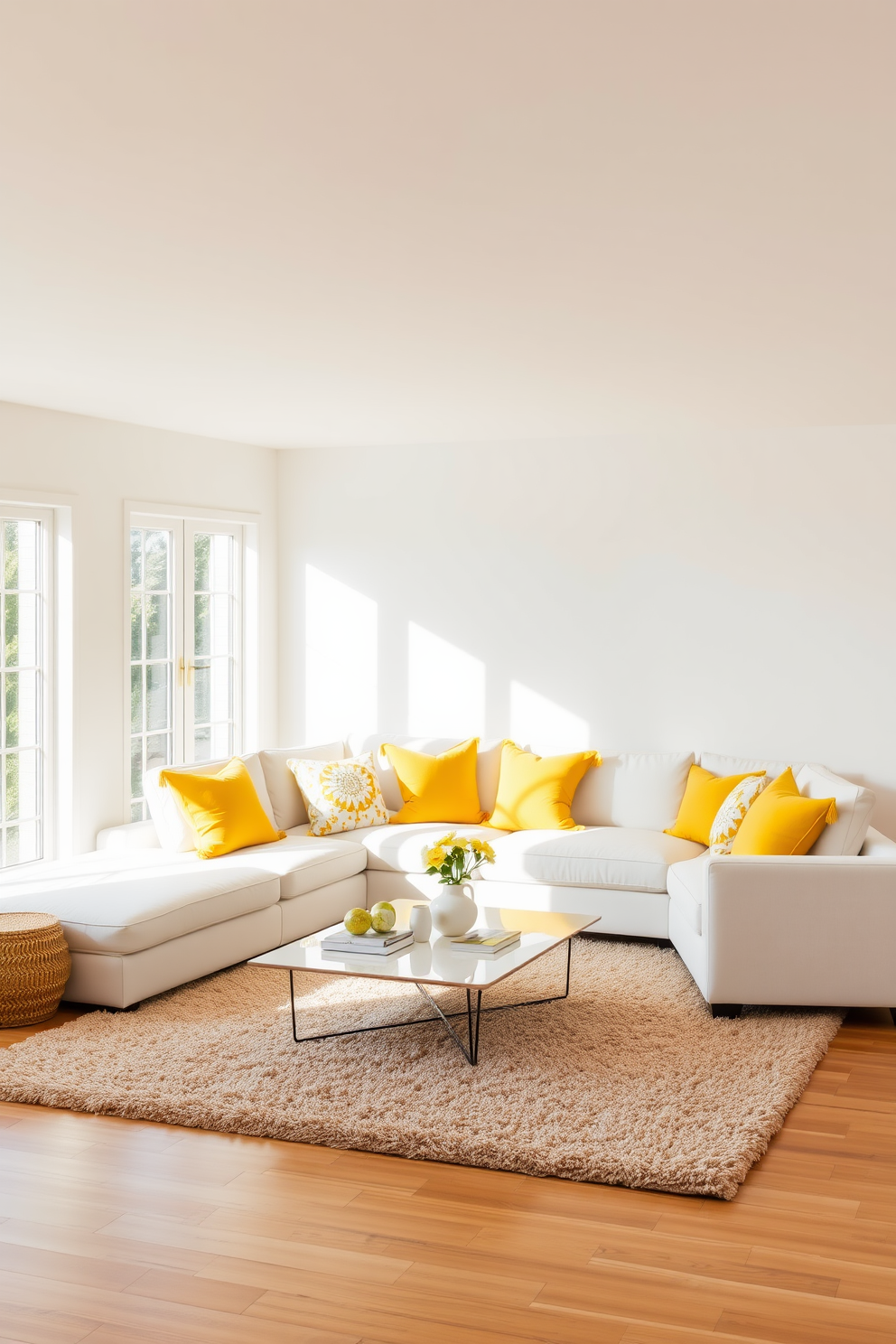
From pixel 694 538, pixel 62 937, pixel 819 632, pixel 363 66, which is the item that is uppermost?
pixel 363 66

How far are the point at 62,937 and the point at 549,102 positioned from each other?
3.65 meters

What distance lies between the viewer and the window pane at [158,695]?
7.00 metres

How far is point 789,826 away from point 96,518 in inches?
148

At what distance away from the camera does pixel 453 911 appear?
4.77m

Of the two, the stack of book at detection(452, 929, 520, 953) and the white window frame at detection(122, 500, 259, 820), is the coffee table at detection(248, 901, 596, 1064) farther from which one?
the white window frame at detection(122, 500, 259, 820)

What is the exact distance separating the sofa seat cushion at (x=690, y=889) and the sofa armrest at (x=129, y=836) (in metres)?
2.67

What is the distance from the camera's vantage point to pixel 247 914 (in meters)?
5.53

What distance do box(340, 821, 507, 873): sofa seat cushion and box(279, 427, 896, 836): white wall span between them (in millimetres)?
774

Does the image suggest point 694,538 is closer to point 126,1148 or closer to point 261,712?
point 261,712

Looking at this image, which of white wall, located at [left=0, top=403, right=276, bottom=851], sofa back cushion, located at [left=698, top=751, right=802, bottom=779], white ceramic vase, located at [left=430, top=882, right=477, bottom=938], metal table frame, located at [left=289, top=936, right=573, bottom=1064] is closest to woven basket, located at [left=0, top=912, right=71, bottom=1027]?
metal table frame, located at [left=289, top=936, right=573, bottom=1064]

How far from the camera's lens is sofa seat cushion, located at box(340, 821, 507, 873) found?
6.41m

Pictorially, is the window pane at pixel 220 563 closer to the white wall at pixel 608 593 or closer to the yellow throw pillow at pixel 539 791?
the white wall at pixel 608 593

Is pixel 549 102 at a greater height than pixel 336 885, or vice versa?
pixel 549 102

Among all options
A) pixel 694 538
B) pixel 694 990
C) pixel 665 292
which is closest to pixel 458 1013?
pixel 694 990
